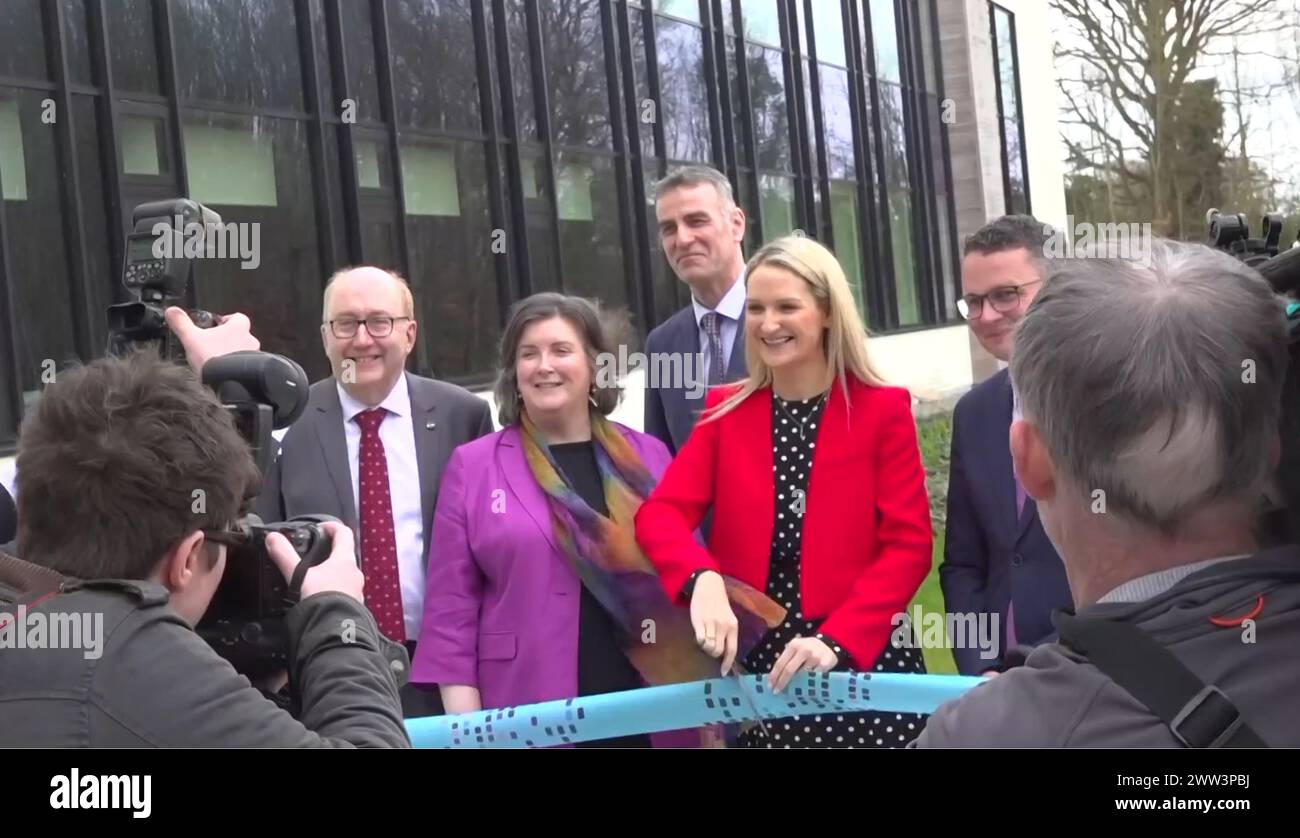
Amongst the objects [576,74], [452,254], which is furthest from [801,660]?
[576,74]

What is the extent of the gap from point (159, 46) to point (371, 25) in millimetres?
2192

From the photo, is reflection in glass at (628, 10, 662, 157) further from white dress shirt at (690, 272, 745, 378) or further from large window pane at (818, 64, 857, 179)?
white dress shirt at (690, 272, 745, 378)

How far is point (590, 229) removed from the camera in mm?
13656

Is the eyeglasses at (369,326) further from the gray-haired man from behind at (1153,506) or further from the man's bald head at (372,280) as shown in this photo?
the gray-haired man from behind at (1153,506)

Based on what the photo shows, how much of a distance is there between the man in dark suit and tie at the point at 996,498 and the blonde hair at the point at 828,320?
265mm

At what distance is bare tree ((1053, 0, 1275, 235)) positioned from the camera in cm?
1731

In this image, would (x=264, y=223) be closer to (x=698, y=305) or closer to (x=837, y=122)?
(x=698, y=305)

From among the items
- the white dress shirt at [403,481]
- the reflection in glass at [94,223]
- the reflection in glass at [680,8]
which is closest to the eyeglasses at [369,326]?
the white dress shirt at [403,481]

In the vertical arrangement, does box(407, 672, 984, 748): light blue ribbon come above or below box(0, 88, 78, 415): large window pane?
below

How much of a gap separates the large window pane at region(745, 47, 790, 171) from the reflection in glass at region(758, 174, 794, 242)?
0.56 feet

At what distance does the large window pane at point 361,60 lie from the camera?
1086cm

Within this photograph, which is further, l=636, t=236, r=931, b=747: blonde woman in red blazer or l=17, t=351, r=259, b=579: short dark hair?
l=636, t=236, r=931, b=747: blonde woman in red blazer

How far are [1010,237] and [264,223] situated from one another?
7.53 meters

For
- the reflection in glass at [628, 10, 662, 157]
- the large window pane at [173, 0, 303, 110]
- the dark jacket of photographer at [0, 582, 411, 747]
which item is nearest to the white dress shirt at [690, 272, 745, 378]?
the dark jacket of photographer at [0, 582, 411, 747]
